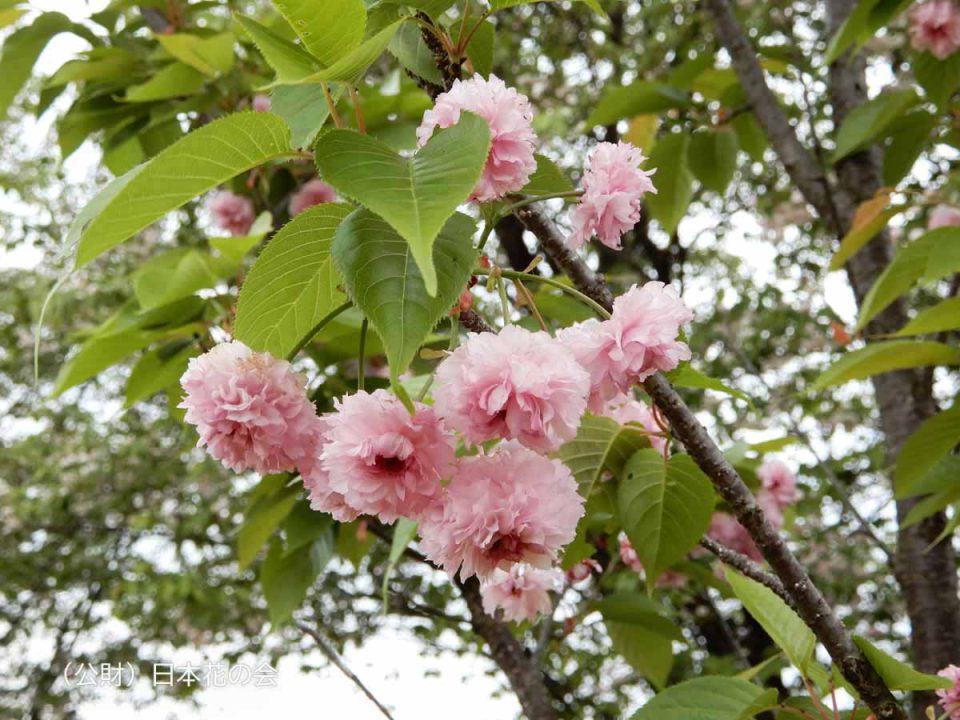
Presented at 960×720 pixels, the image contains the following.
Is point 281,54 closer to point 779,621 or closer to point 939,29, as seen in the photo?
point 779,621

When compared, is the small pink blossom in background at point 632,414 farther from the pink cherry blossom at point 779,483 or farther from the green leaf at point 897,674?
the pink cherry blossom at point 779,483

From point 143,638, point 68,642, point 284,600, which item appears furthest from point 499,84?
point 68,642

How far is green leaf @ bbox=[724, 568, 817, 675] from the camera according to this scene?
0.83 m

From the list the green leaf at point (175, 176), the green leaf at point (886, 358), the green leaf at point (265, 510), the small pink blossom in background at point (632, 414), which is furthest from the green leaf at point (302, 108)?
the green leaf at point (265, 510)

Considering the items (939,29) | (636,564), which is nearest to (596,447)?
(636,564)

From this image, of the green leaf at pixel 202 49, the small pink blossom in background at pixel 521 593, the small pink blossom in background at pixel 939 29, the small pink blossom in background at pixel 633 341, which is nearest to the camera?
the small pink blossom in background at pixel 633 341

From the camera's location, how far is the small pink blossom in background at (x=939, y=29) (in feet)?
5.74

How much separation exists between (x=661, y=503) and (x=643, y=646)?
2.05 ft

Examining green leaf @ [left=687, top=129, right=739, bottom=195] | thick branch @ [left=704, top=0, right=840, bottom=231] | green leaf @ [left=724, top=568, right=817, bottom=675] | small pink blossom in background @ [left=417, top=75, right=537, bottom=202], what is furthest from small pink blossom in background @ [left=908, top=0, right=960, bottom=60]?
small pink blossom in background @ [left=417, top=75, right=537, bottom=202]

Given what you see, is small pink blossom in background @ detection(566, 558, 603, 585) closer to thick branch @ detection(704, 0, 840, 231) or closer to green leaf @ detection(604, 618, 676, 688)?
green leaf @ detection(604, 618, 676, 688)

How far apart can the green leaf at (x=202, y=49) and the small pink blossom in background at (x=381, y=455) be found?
1092 mm

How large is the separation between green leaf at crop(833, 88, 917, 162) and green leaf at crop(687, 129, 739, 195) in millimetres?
261

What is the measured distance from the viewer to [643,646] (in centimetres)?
150

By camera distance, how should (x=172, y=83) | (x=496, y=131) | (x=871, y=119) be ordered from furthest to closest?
(x=871, y=119) → (x=172, y=83) → (x=496, y=131)
